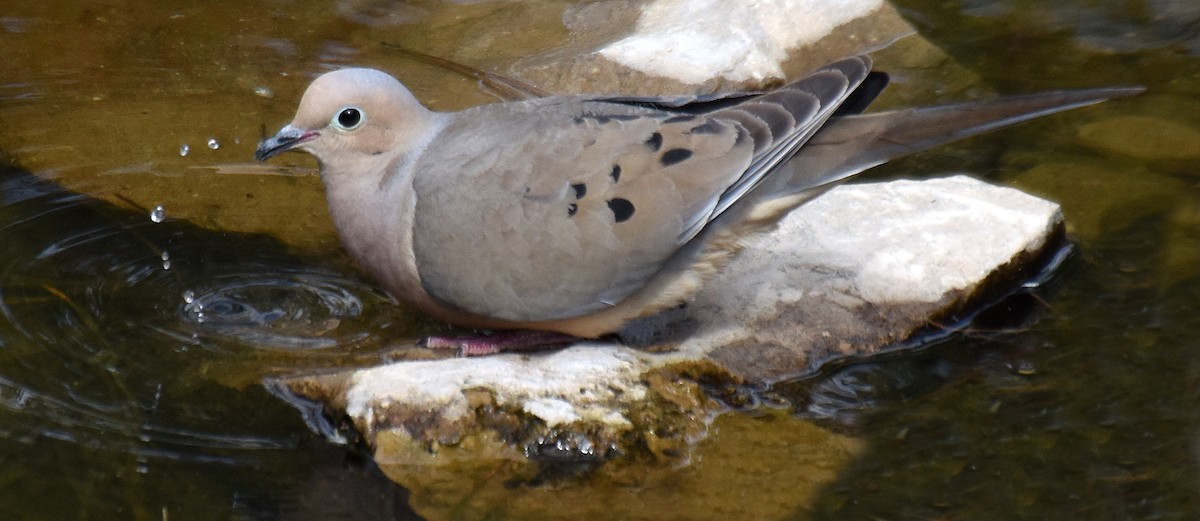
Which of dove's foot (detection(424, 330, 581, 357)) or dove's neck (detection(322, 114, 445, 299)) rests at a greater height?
dove's neck (detection(322, 114, 445, 299))

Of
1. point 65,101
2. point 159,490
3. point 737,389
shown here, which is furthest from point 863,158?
point 65,101

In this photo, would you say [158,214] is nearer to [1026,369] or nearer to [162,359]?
[162,359]

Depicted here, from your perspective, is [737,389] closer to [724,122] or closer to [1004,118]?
[724,122]

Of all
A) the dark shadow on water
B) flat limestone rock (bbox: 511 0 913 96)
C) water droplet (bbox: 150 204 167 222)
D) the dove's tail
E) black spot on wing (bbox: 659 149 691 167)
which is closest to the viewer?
the dark shadow on water

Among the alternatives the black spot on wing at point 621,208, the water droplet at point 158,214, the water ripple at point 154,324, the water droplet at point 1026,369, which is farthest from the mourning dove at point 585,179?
the water droplet at point 158,214

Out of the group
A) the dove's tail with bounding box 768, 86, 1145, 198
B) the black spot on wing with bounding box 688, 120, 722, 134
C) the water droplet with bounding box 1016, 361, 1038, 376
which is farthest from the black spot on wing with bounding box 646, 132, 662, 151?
the water droplet with bounding box 1016, 361, 1038, 376

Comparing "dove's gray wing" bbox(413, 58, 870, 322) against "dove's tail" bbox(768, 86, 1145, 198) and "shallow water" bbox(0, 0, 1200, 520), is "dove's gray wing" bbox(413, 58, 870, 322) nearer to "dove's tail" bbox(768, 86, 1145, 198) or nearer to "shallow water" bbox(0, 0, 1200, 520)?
"dove's tail" bbox(768, 86, 1145, 198)
